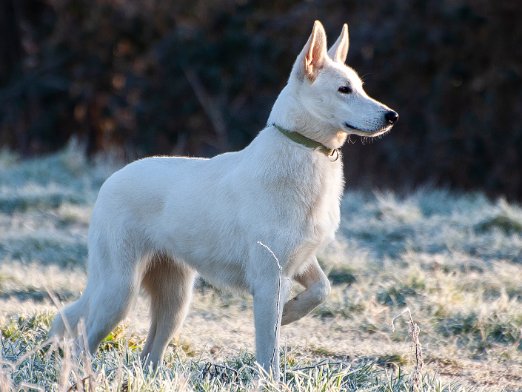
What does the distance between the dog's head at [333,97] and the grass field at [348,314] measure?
881 millimetres

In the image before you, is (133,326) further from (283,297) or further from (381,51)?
(381,51)

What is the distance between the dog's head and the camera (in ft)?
14.7

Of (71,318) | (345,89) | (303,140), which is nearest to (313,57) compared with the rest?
(345,89)

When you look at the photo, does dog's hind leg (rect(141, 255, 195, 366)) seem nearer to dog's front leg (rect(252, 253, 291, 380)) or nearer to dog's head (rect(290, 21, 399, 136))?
dog's front leg (rect(252, 253, 291, 380))

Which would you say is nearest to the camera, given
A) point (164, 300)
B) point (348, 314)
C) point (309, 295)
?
point (309, 295)

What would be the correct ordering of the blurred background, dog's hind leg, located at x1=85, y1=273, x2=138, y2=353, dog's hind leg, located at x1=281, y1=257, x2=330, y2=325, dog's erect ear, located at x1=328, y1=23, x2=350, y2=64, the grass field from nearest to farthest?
the grass field
dog's hind leg, located at x1=281, y1=257, x2=330, y2=325
dog's hind leg, located at x1=85, y1=273, x2=138, y2=353
dog's erect ear, located at x1=328, y1=23, x2=350, y2=64
the blurred background

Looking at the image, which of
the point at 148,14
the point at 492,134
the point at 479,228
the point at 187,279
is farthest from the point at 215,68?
the point at 187,279

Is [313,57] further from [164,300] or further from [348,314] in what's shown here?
[348,314]

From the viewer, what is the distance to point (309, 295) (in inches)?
183

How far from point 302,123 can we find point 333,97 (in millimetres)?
175

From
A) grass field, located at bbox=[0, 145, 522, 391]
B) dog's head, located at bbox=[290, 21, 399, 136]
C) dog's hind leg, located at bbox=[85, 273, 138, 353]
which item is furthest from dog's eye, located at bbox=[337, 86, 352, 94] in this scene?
dog's hind leg, located at bbox=[85, 273, 138, 353]

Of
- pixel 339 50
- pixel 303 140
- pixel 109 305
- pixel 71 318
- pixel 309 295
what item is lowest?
pixel 71 318

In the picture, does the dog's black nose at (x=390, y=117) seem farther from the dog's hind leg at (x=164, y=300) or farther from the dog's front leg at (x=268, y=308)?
the dog's hind leg at (x=164, y=300)

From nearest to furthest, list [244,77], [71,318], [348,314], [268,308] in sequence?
1. [268,308]
2. [71,318]
3. [348,314]
4. [244,77]
